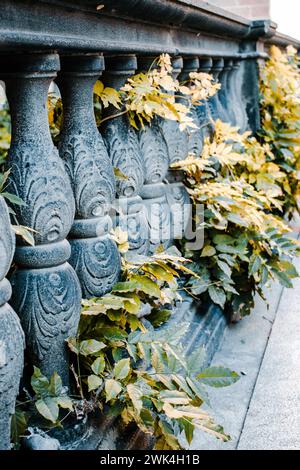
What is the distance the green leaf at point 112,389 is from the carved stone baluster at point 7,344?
0.25 m

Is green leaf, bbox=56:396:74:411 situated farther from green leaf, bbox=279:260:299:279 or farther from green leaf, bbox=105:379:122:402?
green leaf, bbox=279:260:299:279

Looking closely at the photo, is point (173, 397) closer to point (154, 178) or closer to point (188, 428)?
point (188, 428)

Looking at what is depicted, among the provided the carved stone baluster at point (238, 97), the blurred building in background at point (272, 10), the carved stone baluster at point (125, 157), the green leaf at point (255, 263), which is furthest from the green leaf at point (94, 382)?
the blurred building in background at point (272, 10)

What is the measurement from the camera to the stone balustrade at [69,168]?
1650 mm

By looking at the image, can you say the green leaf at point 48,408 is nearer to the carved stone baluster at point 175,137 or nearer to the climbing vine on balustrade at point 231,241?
the climbing vine on balustrade at point 231,241

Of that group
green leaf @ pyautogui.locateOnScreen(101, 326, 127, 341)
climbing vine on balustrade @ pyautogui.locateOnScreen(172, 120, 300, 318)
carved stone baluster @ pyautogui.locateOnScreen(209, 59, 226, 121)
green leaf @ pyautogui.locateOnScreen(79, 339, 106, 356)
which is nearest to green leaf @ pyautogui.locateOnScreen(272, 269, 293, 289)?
climbing vine on balustrade @ pyautogui.locateOnScreen(172, 120, 300, 318)

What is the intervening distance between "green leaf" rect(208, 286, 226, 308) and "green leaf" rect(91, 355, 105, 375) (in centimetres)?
115

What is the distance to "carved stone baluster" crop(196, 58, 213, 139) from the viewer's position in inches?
139

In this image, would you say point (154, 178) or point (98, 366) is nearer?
point (98, 366)

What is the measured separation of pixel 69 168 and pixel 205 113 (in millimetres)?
1699

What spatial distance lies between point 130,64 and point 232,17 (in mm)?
1681

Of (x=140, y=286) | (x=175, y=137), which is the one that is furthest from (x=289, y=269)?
(x=140, y=286)

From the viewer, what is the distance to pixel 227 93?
4.39 metres
